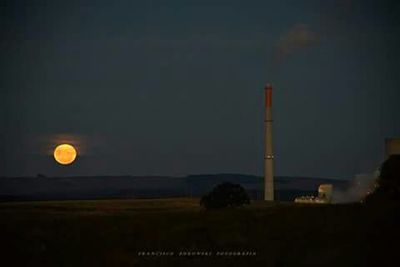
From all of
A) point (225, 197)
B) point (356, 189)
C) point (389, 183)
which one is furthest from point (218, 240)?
point (356, 189)

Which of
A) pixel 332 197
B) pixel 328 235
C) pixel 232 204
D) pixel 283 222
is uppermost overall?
pixel 332 197

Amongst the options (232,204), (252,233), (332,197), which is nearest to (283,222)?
(252,233)

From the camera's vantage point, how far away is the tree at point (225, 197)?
191 feet

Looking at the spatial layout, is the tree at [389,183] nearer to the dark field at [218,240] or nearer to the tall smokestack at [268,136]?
the dark field at [218,240]

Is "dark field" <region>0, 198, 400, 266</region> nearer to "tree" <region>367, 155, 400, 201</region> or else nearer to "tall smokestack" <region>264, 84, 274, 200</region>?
"tree" <region>367, 155, 400, 201</region>

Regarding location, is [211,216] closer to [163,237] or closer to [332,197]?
[163,237]

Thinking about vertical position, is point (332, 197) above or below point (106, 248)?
above

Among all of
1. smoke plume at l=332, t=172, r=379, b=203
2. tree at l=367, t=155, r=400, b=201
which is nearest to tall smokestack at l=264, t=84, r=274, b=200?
smoke plume at l=332, t=172, r=379, b=203

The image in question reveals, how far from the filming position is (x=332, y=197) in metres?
73.1

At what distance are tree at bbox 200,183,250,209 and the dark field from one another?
2160 centimetres

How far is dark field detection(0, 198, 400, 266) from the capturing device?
22.0 meters

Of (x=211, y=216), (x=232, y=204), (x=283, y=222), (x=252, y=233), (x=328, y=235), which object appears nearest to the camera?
(x=328, y=235)

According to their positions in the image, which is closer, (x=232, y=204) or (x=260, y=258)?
(x=260, y=258)

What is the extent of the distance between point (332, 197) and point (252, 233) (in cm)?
4565
